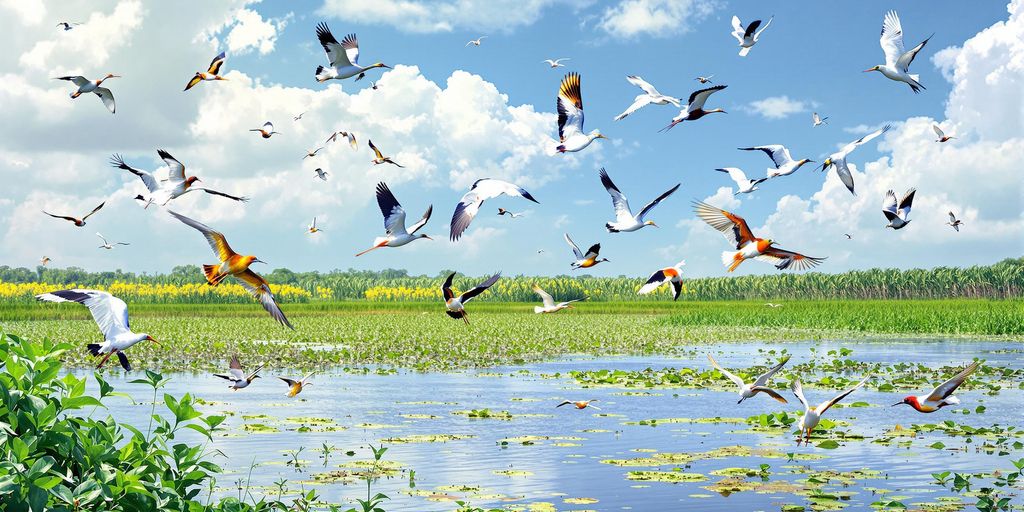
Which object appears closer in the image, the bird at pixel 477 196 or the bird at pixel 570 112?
the bird at pixel 477 196

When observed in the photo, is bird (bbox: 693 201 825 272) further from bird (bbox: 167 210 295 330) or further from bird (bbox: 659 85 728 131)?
bird (bbox: 167 210 295 330)

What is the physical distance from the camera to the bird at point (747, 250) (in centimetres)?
925

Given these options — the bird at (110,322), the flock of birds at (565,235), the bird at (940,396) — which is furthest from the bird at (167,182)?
the bird at (940,396)

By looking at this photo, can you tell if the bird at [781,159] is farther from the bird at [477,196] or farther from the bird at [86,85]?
the bird at [86,85]

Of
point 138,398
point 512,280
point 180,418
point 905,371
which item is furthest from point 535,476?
point 512,280

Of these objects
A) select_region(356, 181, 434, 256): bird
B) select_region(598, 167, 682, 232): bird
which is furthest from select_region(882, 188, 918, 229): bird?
select_region(356, 181, 434, 256): bird

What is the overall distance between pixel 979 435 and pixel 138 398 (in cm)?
1329

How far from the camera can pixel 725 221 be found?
403 inches

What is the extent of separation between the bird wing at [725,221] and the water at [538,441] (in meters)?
2.50

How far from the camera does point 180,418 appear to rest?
14.1 feet

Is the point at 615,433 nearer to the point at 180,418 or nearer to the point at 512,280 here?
the point at 180,418

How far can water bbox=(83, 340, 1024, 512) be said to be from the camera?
29.9 feet

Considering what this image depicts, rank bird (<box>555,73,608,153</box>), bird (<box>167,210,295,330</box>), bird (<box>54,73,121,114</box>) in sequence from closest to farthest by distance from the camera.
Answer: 1. bird (<box>167,210,295,330</box>)
2. bird (<box>555,73,608,153</box>)
3. bird (<box>54,73,121,114</box>)

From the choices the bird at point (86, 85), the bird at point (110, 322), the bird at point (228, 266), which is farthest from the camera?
the bird at point (86, 85)
